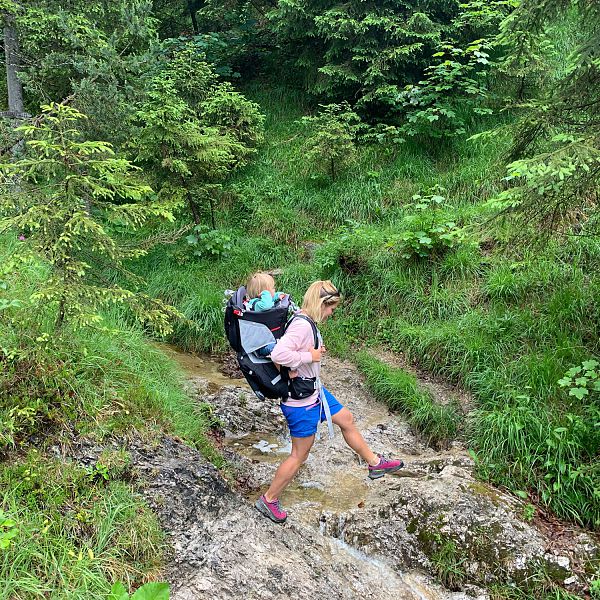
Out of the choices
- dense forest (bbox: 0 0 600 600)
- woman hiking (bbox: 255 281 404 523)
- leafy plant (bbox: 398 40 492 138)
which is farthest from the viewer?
leafy plant (bbox: 398 40 492 138)

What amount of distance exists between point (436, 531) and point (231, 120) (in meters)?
8.59

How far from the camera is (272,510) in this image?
3848mm

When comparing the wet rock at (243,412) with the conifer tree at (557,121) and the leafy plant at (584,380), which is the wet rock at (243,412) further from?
the conifer tree at (557,121)

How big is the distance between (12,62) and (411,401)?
8515mm

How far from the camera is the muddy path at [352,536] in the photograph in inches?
128

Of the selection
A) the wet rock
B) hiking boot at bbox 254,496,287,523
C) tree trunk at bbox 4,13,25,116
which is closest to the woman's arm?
hiking boot at bbox 254,496,287,523

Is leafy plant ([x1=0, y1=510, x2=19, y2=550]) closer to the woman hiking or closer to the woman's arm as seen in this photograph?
the woman hiking

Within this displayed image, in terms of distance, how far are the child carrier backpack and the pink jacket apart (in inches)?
2.3

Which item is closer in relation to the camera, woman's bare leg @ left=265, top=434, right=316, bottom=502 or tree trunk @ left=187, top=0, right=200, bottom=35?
woman's bare leg @ left=265, top=434, right=316, bottom=502

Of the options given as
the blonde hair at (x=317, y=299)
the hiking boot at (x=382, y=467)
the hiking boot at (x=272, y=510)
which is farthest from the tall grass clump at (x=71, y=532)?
the hiking boot at (x=382, y=467)

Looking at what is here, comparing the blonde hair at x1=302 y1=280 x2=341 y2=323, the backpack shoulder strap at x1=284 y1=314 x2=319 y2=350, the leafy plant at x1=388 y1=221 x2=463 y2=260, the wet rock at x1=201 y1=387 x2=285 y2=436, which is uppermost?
the blonde hair at x1=302 y1=280 x2=341 y2=323

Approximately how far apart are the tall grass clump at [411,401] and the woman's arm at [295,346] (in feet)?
7.53

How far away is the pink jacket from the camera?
3.66m

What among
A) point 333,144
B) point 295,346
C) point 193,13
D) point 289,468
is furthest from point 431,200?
→ point 193,13
